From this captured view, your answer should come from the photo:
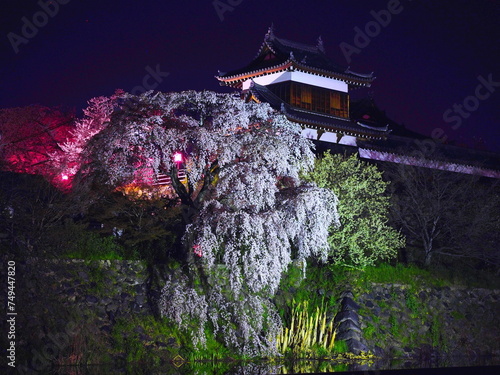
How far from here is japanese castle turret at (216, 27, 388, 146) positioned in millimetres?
36719

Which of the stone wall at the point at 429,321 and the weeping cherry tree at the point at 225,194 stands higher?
the weeping cherry tree at the point at 225,194

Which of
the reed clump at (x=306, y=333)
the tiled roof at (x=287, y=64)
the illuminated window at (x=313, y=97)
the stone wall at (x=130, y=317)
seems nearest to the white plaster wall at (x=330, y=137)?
the illuminated window at (x=313, y=97)

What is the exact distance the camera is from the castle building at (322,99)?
3653 centimetres

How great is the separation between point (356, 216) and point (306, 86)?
15.5 metres

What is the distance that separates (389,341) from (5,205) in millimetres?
14114

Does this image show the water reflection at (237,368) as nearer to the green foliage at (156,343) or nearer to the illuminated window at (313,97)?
the green foliage at (156,343)

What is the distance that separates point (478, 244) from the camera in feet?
94.5

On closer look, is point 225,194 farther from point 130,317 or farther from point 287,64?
point 287,64

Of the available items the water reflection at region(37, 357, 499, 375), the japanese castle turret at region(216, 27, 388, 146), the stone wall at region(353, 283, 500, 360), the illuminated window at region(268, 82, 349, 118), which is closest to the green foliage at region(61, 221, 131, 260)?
the water reflection at region(37, 357, 499, 375)

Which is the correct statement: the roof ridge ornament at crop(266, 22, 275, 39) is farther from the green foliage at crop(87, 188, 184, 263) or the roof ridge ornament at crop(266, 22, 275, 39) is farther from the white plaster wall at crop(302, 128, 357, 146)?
the green foliage at crop(87, 188, 184, 263)

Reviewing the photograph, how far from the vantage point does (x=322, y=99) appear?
129ft

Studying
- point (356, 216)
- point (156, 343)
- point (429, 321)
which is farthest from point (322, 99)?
point (156, 343)

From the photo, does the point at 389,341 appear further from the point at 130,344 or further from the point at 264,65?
the point at 264,65

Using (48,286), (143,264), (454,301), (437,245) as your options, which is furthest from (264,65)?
(48,286)
